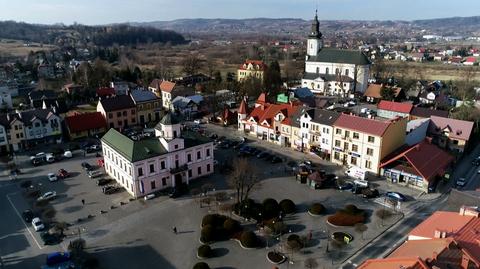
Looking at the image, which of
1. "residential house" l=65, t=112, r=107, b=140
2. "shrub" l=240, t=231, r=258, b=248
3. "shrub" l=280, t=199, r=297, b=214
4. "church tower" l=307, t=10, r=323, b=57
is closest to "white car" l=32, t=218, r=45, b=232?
"shrub" l=240, t=231, r=258, b=248

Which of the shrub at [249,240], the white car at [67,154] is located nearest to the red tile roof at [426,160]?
the shrub at [249,240]

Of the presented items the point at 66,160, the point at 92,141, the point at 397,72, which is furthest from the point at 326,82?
the point at 66,160

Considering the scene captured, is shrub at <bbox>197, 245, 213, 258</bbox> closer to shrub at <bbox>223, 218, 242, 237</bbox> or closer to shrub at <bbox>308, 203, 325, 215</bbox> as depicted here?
shrub at <bbox>223, 218, 242, 237</bbox>

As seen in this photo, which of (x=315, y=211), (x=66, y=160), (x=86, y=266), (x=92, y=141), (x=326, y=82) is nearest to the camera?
(x=86, y=266)

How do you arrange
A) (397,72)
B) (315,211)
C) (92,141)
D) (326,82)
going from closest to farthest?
(315,211) < (92,141) < (326,82) < (397,72)

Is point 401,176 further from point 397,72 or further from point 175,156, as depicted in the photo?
point 397,72

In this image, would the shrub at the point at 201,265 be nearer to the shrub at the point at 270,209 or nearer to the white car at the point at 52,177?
the shrub at the point at 270,209

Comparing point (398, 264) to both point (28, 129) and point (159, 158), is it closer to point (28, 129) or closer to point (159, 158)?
point (159, 158)
